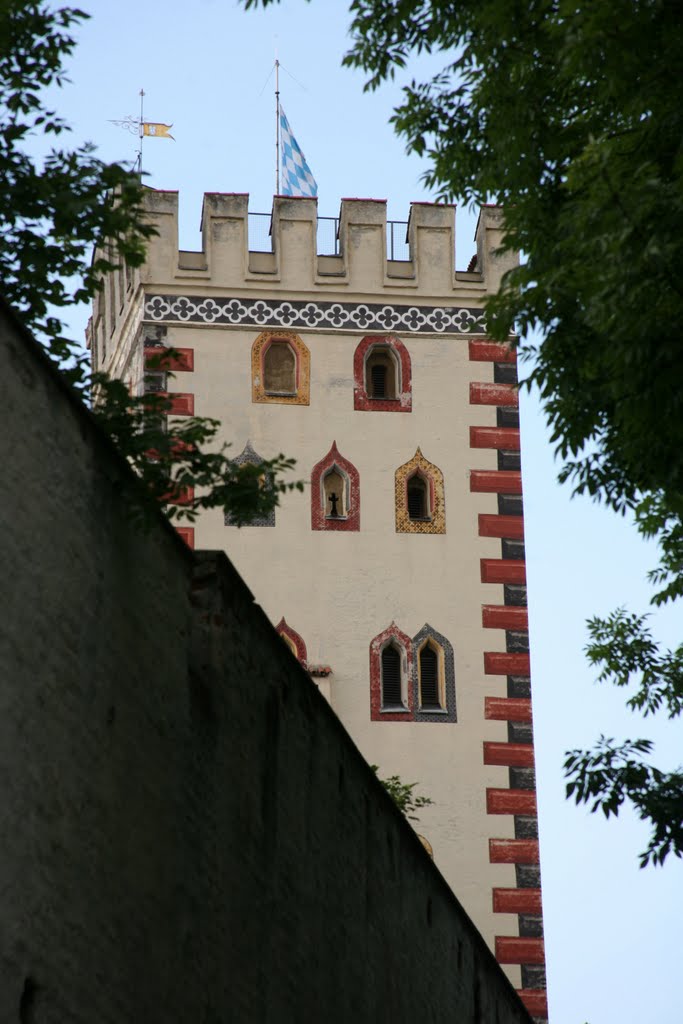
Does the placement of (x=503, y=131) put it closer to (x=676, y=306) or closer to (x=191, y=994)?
(x=676, y=306)

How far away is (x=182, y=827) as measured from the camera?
9.49 m

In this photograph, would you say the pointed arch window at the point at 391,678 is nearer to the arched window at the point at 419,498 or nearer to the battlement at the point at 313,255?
the arched window at the point at 419,498

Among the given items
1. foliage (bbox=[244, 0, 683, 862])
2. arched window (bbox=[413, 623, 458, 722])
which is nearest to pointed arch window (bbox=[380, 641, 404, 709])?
arched window (bbox=[413, 623, 458, 722])

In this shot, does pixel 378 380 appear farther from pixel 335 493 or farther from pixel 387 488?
pixel 335 493

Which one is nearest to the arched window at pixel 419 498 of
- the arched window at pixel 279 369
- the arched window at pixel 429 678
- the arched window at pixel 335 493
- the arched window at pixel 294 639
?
the arched window at pixel 335 493

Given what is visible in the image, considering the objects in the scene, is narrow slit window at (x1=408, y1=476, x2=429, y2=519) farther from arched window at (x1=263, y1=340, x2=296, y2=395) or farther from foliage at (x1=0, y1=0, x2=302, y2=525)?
foliage at (x1=0, y1=0, x2=302, y2=525)

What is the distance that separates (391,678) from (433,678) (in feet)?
2.01

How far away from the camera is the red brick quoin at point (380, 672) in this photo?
28797mm

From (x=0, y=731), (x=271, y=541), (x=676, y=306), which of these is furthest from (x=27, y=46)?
(x=271, y=541)

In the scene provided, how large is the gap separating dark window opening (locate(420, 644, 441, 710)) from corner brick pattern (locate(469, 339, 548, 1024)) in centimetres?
73

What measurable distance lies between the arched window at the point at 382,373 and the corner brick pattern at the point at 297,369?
1.01 m

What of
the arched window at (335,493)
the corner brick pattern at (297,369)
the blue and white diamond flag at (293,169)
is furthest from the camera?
the blue and white diamond flag at (293,169)

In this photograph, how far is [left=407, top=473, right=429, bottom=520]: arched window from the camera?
98.5ft

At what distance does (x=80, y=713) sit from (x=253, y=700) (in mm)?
2339
